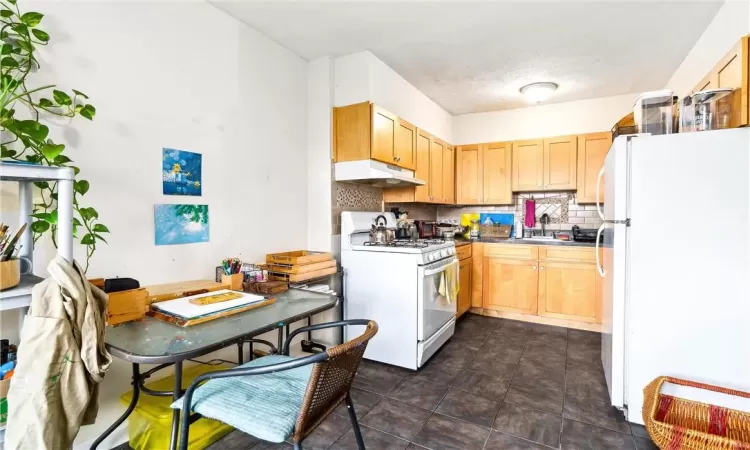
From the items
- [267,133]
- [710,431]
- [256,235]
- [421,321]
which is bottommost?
[710,431]

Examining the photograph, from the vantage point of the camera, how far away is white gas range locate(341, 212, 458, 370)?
2.68 meters

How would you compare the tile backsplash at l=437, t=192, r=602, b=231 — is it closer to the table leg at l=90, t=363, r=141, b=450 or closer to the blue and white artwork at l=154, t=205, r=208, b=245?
the blue and white artwork at l=154, t=205, r=208, b=245

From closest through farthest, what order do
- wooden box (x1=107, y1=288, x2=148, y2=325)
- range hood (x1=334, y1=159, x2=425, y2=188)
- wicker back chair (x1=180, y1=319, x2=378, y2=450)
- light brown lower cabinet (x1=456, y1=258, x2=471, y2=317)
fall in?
wicker back chair (x1=180, y1=319, x2=378, y2=450), wooden box (x1=107, y1=288, x2=148, y2=325), range hood (x1=334, y1=159, x2=425, y2=188), light brown lower cabinet (x1=456, y1=258, x2=471, y2=317)

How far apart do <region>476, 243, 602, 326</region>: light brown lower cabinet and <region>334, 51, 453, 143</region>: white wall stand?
1.80 m

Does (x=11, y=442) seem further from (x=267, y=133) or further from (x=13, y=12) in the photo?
(x=267, y=133)

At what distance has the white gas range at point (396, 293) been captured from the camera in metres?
2.68

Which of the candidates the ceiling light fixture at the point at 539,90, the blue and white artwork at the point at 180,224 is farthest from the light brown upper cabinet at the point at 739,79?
the blue and white artwork at the point at 180,224

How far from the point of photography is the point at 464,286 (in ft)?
12.8

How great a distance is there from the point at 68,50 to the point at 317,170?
174 centimetres

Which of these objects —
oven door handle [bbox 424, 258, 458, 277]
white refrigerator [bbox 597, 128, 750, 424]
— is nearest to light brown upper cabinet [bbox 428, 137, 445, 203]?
oven door handle [bbox 424, 258, 458, 277]

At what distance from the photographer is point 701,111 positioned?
190 cm

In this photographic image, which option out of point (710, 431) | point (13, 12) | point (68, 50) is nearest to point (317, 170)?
point (68, 50)

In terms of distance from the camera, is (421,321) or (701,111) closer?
(701,111)

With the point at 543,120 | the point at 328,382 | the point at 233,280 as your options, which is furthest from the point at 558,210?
the point at 328,382
